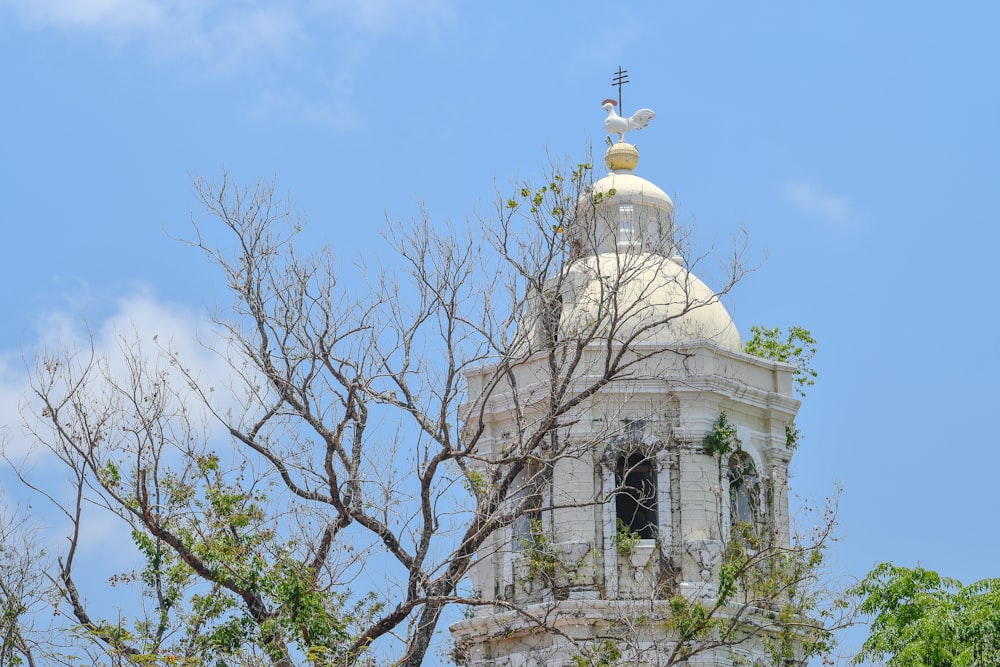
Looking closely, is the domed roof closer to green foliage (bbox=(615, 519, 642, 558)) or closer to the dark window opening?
the dark window opening

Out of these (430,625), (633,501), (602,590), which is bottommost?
(430,625)

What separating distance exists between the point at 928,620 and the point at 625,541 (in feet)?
12.3

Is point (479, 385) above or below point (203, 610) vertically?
above

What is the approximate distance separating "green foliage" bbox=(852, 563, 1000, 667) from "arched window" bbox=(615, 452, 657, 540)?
2.75 meters

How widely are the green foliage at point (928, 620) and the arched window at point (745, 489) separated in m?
1.64

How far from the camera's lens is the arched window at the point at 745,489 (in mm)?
23859

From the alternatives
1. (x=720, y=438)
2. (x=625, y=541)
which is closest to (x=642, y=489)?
(x=625, y=541)

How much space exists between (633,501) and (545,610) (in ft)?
9.70

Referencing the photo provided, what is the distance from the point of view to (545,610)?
2161 cm

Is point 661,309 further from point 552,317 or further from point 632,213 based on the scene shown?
point 552,317

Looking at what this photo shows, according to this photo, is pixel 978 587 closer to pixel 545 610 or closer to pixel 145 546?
pixel 545 610

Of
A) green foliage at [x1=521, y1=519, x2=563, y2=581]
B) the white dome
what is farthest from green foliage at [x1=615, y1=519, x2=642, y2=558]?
the white dome

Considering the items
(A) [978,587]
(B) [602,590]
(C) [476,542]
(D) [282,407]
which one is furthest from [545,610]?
(A) [978,587]

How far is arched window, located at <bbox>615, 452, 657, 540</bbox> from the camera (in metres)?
23.2
